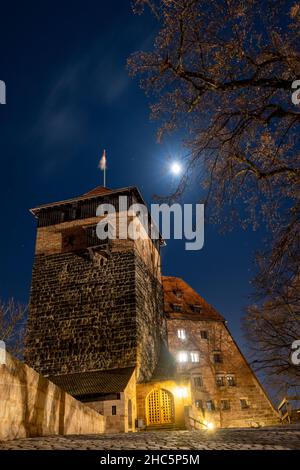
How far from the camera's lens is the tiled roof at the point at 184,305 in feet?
104

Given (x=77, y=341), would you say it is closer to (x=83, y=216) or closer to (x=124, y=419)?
(x=124, y=419)

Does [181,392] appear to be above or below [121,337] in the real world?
below

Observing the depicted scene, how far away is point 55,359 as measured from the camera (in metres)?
22.8

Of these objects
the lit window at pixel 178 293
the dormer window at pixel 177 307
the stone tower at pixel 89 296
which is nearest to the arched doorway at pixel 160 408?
the stone tower at pixel 89 296

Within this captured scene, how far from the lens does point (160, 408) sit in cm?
2169

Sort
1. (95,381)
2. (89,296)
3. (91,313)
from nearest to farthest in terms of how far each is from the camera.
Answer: (95,381), (91,313), (89,296)

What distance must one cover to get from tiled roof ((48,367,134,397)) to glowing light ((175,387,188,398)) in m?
2.58

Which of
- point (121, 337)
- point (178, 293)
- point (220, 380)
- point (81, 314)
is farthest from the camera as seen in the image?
point (178, 293)

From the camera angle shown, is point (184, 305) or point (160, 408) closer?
point (160, 408)

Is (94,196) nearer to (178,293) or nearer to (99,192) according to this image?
(99,192)

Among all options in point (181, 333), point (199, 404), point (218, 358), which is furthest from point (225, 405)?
point (181, 333)

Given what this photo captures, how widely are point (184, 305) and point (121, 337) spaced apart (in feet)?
37.0

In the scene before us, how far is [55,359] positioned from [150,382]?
5.18 m
